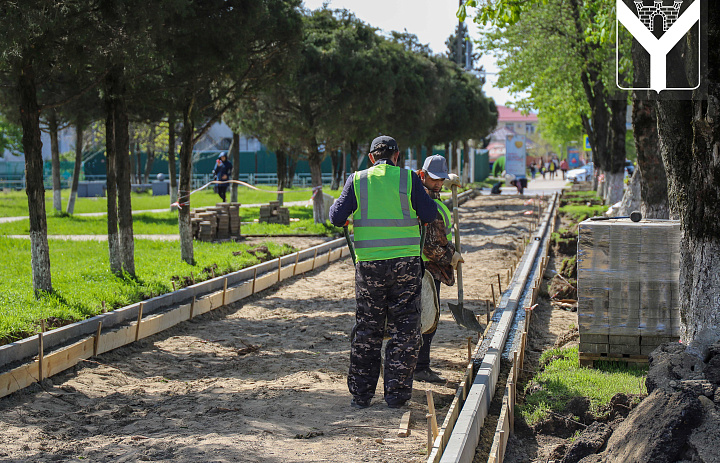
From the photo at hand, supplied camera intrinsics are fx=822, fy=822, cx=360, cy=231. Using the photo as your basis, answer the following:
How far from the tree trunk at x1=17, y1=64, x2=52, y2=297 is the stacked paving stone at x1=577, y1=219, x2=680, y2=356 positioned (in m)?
6.17

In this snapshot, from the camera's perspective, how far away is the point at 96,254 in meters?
14.3

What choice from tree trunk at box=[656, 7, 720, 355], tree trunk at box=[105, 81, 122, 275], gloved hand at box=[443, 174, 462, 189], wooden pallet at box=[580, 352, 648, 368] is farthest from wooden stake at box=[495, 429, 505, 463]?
tree trunk at box=[105, 81, 122, 275]

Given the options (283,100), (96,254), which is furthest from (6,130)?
(96,254)

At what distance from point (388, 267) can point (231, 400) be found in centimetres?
168

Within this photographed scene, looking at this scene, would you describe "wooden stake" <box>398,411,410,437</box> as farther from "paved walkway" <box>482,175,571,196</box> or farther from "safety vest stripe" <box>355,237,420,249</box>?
"paved walkway" <box>482,175,571,196</box>

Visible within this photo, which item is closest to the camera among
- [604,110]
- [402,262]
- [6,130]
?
[402,262]

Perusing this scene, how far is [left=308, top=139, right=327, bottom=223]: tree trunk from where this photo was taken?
72.0 feet

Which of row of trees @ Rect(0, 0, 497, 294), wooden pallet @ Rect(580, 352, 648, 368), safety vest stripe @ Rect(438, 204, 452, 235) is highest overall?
row of trees @ Rect(0, 0, 497, 294)

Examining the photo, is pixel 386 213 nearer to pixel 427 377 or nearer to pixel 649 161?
pixel 427 377

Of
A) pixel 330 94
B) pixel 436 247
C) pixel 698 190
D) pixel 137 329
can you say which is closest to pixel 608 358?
pixel 436 247

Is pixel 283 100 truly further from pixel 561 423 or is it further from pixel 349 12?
pixel 561 423

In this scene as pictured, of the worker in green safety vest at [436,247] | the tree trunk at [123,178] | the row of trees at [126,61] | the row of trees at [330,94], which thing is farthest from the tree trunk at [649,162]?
the row of trees at [330,94]

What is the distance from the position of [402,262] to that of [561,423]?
1638 millimetres

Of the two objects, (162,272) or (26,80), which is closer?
(26,80)
